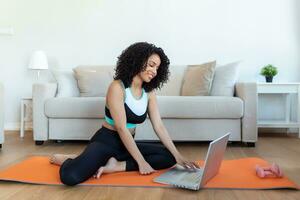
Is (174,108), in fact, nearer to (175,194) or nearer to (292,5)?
(175,194)

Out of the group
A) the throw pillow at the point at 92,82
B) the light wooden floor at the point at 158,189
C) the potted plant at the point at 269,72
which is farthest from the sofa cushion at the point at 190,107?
the potted plant at the point at 269,72

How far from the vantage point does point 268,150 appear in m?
3.04

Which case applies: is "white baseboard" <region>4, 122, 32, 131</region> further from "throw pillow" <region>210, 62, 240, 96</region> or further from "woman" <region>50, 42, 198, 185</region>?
"woman" <region>50, 42, 198, 185</region>

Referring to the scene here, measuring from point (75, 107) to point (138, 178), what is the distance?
60.5 inches

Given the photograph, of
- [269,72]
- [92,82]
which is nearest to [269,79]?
[269,72]

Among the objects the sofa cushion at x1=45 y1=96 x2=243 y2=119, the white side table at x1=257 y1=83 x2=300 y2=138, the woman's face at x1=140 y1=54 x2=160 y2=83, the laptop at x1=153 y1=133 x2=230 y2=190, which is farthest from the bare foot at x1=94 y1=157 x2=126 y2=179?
the white side table at x1=257 y1=83 x2=300 y2=138

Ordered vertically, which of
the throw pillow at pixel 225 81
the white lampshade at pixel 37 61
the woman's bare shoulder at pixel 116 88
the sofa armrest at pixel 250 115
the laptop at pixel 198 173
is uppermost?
the white lampshade at pixel 37 61

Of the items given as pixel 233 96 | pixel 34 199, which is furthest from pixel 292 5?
pixel 34 199

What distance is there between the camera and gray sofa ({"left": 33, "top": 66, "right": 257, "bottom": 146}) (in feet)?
10.6

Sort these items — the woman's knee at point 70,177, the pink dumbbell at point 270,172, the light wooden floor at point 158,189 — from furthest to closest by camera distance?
the pink dumbbell at point 270,172 → the woman's knee at point 70,177 → the light wooden floor at point 158,189

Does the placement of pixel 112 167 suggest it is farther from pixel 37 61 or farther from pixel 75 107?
pixel 37 61

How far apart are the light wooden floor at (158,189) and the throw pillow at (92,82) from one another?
56 cm

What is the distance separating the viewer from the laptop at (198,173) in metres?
1.77

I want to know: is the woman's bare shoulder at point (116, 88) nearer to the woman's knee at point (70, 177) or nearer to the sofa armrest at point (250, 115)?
the woman's knee at point (70, 177)
